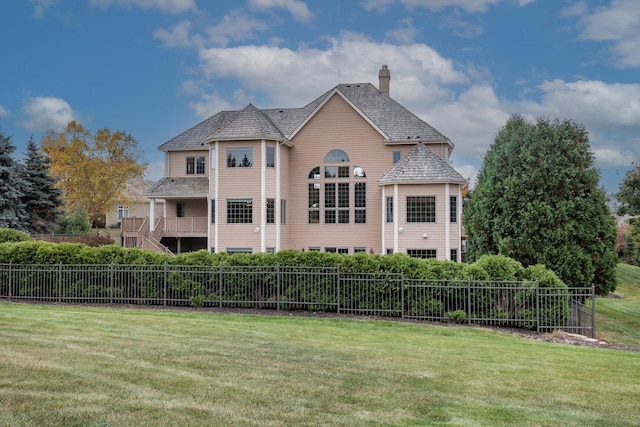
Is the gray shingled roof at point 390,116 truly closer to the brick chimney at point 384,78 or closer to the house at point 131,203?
the brick chimney at point 384,78

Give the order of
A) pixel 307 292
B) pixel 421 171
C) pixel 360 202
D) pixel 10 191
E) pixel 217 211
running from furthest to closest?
pixel 10 191
pixel 360 202
pixel 217 211
pixel 421 171
pixel 307 292

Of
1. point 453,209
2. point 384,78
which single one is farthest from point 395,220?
point 384,78

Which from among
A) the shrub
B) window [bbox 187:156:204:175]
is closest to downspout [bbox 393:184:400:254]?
the shrub

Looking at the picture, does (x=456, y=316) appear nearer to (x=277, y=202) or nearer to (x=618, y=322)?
(x=618, y=322)

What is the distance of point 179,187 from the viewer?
33.5 m

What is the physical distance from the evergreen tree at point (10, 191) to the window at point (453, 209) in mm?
29179

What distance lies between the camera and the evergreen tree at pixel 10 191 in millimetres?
36750

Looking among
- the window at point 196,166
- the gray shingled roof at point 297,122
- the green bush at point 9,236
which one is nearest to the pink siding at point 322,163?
the gray shingled roof at point 297,122

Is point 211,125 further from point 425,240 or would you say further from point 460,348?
point 460,348

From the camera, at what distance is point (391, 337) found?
12523 millimetres

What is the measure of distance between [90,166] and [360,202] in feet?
116

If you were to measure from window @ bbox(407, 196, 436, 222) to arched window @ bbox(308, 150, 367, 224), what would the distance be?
3.54 metres

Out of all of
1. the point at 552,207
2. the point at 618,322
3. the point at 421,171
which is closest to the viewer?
the point at 552,207

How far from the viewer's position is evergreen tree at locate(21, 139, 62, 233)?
→ 40.9 metres
